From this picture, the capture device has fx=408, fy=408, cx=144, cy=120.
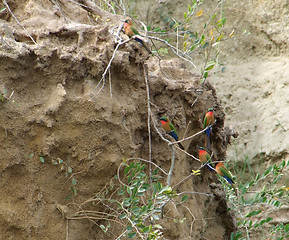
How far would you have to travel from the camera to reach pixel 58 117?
2498 millimetres

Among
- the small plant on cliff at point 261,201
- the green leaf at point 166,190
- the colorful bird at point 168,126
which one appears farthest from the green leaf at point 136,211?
the small plant on cliff at point 261,201

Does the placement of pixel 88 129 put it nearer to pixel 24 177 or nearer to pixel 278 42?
pixel 24 177

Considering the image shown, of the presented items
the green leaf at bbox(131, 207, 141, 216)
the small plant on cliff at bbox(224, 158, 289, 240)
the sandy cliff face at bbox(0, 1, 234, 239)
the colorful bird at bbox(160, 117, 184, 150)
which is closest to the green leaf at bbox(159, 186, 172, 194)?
the green leaf at bbox(131, 207, 141, 216)

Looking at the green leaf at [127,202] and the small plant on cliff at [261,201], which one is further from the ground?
the green leaf at [127,202]

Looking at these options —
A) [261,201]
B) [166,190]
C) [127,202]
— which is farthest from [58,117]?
[261,201]

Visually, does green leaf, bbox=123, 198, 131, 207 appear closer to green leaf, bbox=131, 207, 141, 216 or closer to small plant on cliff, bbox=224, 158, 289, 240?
green leaf, bbox=131, 207, 141, 216

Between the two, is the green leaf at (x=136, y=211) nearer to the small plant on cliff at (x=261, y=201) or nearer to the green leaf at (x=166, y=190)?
the green leaf at (x=166, y=190)

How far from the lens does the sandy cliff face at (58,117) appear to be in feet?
8.05

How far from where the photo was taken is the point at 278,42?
5.68m

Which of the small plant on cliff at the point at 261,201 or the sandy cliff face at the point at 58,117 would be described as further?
the small plant on cliff at the point at 261,201

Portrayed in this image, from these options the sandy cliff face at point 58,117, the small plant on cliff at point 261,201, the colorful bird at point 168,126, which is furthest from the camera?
the small plant on cliff at point 261,201

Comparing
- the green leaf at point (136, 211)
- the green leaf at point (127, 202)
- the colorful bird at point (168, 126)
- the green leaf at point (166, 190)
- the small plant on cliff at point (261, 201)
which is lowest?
the small plant on cliff at point (261, 201)

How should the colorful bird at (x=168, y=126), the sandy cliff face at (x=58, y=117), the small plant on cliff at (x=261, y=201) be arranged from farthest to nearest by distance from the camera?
1. the small plant on cliff at (x=261, y=201)
2. the colorful bird at (x=168, y=126)
3. the sandy cliff face at (x=58, y=117)

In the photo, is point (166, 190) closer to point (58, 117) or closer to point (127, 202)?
point (127, 202)
